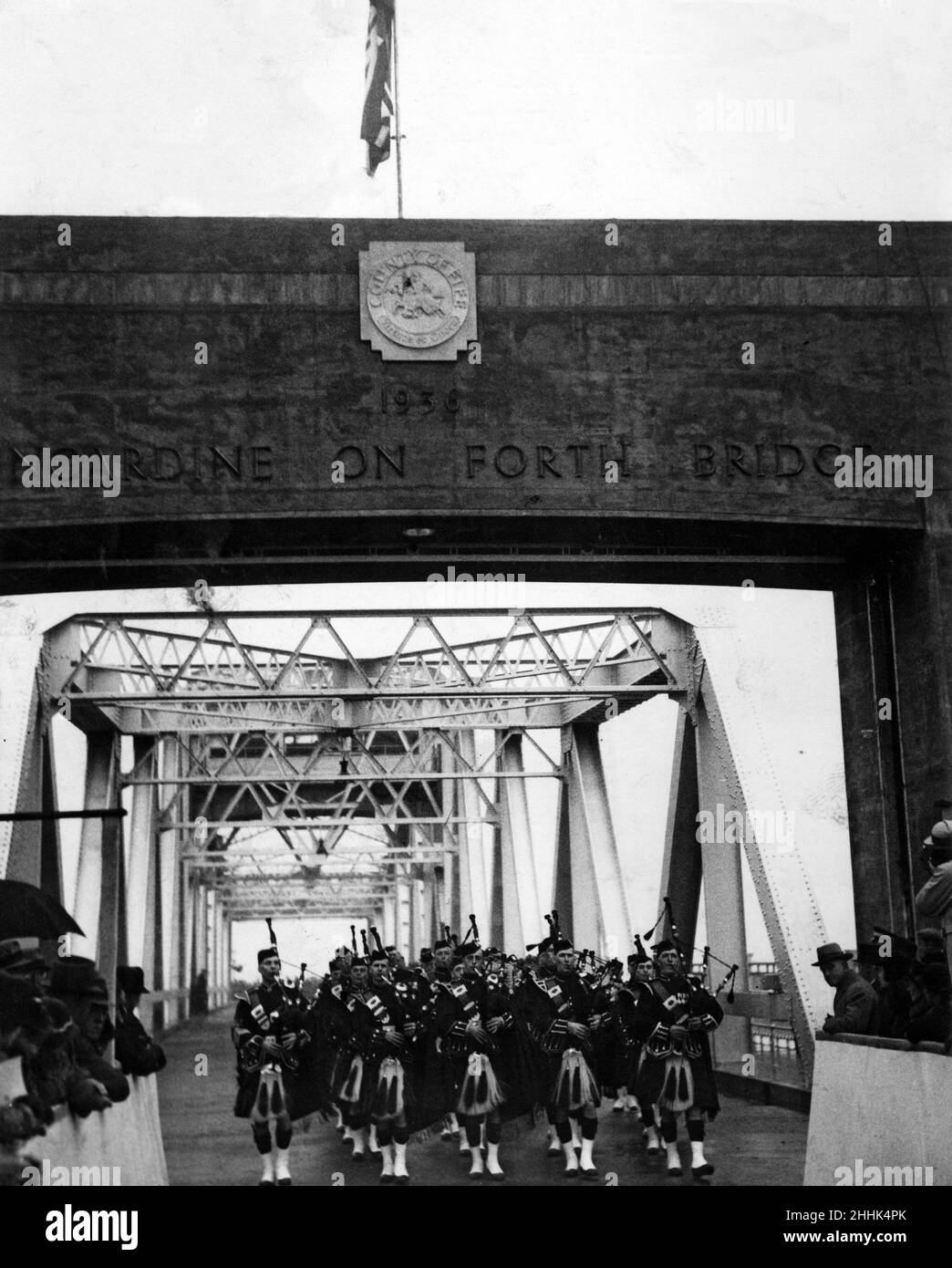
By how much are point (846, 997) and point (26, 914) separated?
21.0ft

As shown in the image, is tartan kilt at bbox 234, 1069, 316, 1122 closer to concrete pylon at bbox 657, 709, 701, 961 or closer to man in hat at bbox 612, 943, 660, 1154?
man in hat at bbox 612, 943, 660, 1154

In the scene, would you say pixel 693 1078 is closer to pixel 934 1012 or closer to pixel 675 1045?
pixel 675 1045

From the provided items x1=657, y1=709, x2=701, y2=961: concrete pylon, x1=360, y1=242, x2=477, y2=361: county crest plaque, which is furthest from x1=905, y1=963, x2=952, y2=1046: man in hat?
x1=360, y1=242, x2=477, y2=361: county crest plaque

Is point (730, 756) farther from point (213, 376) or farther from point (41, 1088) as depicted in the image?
point (41, 1088)

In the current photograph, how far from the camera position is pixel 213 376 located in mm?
14508

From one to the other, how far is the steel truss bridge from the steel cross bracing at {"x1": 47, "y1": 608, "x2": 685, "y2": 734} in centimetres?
4

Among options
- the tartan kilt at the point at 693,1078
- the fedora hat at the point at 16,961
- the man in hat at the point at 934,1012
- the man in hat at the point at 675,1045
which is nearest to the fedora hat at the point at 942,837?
the man in hat at the point at 934,1012

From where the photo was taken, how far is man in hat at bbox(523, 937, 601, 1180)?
14727 millimetres

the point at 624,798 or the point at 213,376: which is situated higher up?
the point at 213,376

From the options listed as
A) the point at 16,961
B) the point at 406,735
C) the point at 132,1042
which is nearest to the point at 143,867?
the point at 406,735

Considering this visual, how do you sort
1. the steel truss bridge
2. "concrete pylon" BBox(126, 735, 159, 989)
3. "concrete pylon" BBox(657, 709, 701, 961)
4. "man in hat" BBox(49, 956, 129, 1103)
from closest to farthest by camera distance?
1. "man in hat" BBox(49, 956, 129, 1103)
2. the steel truss bridge
3. "concrete pylon" BBox(657, 709, 701, 961)
4. "concrete pylon" BBox(126, 735, 159, 989)

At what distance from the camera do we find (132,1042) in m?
13.7

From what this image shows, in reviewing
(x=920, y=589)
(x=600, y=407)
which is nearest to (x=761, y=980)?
(x=920, y=589)
